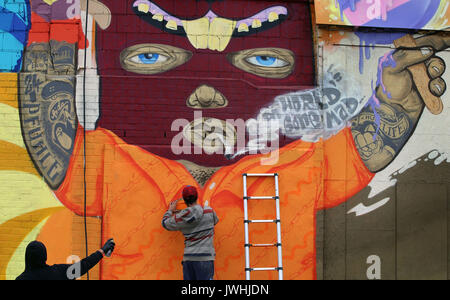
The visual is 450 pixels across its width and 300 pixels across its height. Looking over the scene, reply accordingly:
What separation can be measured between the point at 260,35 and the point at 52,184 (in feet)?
11.0

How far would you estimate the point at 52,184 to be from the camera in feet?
25.8

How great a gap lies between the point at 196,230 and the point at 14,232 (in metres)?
2.43

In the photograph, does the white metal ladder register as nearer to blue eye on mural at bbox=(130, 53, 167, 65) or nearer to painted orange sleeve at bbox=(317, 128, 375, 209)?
painted orange sleeve at bbox=(317, 128, 375, 209)

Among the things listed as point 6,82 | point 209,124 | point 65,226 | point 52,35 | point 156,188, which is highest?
point 52,35

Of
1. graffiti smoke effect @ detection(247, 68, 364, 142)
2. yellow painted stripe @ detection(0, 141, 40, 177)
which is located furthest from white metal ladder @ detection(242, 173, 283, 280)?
yellow painted stripe @ detection(0, 141, 40, 177)

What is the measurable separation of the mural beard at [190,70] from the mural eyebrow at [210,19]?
0.01m

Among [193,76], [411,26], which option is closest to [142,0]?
[193,76]

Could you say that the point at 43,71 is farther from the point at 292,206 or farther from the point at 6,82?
the point at 292,206

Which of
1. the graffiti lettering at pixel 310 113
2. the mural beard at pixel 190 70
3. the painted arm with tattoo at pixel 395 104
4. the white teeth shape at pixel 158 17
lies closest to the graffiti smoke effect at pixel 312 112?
the graffiti lettering at pixel 310 113

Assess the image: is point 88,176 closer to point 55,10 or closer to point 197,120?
point 197,120

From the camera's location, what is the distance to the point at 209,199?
312 inches

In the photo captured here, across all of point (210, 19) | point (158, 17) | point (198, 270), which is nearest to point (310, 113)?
point (210, 19)

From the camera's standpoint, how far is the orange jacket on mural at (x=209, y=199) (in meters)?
7.77

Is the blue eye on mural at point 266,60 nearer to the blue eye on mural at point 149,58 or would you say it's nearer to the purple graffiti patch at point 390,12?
the purple graffiti patch at point 390,12
